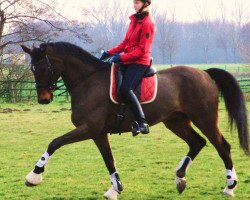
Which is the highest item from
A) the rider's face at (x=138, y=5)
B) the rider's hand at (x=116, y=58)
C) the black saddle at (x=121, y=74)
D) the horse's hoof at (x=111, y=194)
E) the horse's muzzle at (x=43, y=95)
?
the rider's face at (x=138, y=5)

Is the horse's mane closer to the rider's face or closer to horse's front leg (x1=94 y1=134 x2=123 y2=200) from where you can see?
the rider's face

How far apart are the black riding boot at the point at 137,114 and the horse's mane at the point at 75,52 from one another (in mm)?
750

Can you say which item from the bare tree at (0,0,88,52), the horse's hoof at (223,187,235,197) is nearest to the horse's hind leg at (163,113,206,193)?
the horse's hoof at (223,187,235,197)

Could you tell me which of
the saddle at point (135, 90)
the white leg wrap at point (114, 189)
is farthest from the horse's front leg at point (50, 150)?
the white leg wrap at point (114, 189)

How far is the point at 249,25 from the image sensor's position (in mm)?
82375

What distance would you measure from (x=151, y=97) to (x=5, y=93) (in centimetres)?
2292

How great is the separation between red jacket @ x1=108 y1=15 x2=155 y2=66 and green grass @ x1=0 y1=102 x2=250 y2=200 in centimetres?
200

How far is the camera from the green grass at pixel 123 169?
6740 millimetres

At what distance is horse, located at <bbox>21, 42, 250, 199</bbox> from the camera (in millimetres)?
6273

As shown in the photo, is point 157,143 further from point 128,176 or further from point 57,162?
point 128,176

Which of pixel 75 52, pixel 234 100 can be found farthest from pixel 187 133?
pixel 75 52

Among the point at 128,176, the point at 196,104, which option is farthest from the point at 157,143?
the point at 196,104

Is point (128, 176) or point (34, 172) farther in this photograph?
point (128, 176)

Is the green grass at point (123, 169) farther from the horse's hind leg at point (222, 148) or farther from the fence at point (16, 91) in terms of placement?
the fence at point (16, 91)
